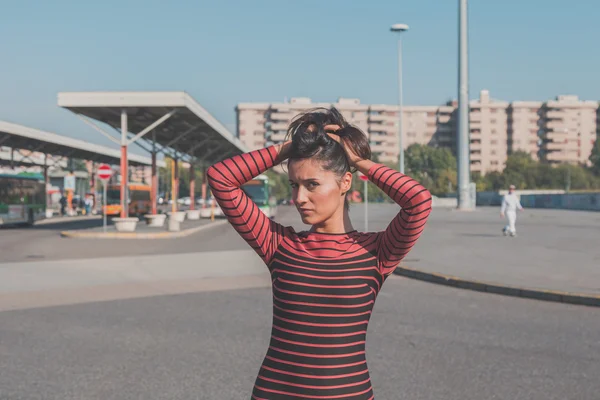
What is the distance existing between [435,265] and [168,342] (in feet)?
24.8

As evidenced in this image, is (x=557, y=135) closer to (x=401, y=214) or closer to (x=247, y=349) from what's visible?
(x=247, y=349)

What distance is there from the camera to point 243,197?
230 centimetres

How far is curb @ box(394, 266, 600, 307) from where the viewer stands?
31.0 feet

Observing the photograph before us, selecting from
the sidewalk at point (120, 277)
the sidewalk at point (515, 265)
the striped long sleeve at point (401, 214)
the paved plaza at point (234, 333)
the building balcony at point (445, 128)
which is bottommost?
the sidewalk at point (120, 277)

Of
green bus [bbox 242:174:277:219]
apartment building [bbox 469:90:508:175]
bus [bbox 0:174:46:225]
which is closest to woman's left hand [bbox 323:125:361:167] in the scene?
bus [bbox 0:174:46:225]

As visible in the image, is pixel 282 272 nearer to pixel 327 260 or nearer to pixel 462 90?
pixel 327 260

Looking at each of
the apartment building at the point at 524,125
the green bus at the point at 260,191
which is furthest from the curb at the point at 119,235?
the apartment building at the point at 524,125

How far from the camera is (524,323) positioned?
794 cm

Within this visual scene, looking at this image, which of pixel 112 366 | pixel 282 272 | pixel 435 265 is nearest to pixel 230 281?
pixel 435 265

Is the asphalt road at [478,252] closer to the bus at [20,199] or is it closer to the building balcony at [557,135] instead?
the bus at [20,199]

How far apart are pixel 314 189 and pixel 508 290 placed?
8796 millimetres

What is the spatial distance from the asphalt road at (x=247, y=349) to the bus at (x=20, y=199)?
2640 cm

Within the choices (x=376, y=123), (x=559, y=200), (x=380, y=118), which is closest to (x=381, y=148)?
(x=376, y=123)

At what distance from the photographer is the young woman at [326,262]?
6.91ft
